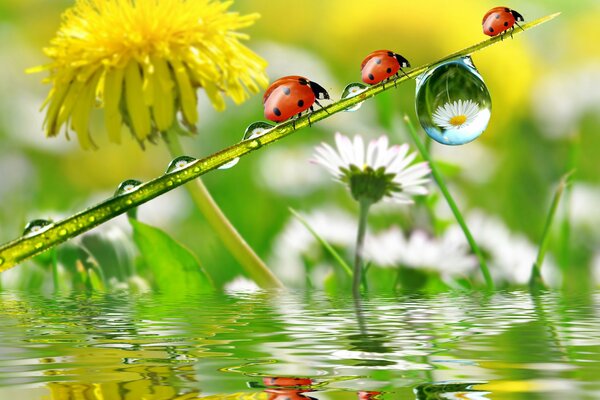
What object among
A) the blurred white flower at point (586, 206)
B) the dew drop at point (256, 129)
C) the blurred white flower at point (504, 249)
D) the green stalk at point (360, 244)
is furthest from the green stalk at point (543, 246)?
the dew drop at point (256, 129)

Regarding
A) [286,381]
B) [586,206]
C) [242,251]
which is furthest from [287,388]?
[586,206]

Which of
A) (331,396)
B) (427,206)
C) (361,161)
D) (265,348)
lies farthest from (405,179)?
(331,396)

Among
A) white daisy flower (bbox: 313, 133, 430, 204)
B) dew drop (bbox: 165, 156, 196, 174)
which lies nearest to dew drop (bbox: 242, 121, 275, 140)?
dew drop (bbox: 165, 156, 196, 174)

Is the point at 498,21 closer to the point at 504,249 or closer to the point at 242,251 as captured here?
the point at 242,251

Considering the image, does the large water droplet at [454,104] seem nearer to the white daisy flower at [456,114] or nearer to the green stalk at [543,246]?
the white daisy flower at [456,114]

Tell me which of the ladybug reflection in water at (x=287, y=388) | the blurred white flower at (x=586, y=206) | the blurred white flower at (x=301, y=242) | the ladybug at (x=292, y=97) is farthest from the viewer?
the blurred white flower at (x=586, y=206)

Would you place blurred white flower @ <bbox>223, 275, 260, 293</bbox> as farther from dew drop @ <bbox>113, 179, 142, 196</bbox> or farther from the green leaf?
dew drop @ <bbox>113, 179, 142, 196</bbox>
